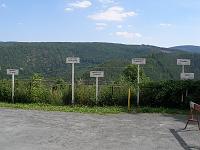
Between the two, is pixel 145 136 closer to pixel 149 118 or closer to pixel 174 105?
pixel 149 118

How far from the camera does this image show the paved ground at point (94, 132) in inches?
381

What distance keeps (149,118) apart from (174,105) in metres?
3.39

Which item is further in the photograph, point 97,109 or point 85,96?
point 85,96

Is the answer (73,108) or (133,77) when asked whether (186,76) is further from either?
(133,77)

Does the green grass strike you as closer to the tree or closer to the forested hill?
the tree

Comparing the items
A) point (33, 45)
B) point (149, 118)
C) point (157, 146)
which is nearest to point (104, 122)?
point (149, 118)

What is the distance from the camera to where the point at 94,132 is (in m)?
11.4

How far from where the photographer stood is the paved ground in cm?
967

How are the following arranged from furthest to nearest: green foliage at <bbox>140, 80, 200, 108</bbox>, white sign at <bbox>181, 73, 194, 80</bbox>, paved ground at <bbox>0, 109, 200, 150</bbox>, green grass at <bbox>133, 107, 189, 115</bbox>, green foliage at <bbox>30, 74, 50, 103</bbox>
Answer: green foliage at <bbox>30, 74, 50, 103</bbox>
white sign at <bbox>181, 73, 194, 80</bbox>
green foliage at <bbox>140, 80, 200, 108</bbox>
green grass at <bbox>133, 107, 189, 115</bbox>
paved ground at <bbox>0, 109, 200, 150</bbox>

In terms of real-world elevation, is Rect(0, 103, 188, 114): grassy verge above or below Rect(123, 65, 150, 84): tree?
below

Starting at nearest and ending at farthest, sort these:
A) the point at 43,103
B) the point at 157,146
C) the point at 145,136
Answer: the point at 157,146 < the point at 145,136 < the point at 43,103

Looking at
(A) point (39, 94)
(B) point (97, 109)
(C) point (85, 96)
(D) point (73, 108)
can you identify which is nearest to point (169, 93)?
(B) point (97, 109)

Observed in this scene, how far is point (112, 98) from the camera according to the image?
59.8 ft

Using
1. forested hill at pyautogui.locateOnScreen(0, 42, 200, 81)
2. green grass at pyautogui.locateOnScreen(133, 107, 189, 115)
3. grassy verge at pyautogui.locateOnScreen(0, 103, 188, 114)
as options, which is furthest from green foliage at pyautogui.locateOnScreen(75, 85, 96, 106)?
forested hill at pyautogui.locateOnScreen(0, 42, 200, 81)
